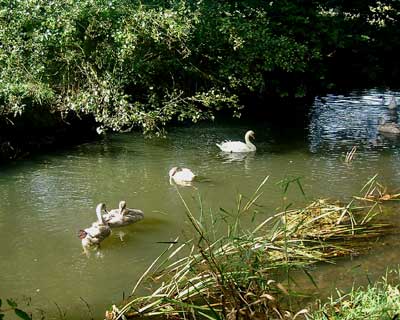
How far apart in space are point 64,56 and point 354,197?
6.72 metres

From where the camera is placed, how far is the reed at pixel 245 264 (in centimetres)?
479

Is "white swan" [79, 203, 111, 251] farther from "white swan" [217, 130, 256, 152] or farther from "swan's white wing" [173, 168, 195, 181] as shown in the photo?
"white swan" [217, 130, 256, 152]

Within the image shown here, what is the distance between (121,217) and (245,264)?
3.48 m

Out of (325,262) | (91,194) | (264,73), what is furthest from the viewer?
(264,73)

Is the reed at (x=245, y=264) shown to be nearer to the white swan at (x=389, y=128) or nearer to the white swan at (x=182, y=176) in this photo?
the white swan at (x=182, y=176)

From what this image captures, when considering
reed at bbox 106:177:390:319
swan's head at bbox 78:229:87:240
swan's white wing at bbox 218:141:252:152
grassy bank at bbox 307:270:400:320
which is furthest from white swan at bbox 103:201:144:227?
swan's white wing at bbox 218:141:252:152

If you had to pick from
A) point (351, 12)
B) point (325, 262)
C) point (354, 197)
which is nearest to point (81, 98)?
point (354, 197)

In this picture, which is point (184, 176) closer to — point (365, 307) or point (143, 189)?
point (143, 189)

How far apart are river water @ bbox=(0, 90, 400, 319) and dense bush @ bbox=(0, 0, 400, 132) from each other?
1.05 metres

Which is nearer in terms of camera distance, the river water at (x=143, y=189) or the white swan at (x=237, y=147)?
the river water at (x=143, y=189)

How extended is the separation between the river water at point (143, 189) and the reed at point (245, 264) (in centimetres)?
34

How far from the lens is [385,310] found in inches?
172

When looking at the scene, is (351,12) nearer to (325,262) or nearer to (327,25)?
(327,25)

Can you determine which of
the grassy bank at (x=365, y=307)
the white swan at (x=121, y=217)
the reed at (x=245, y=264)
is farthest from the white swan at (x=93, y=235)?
the grassy bank at (x=365, y=307)
